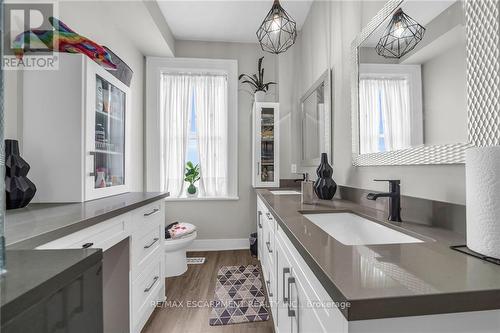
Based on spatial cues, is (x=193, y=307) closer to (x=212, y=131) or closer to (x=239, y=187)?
(x=239, y=187)

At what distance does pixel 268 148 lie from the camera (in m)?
2.98

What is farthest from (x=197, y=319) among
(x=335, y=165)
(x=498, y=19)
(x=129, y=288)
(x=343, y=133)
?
(x=498, y=19)

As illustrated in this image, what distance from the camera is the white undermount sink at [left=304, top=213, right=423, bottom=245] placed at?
1.10 meters

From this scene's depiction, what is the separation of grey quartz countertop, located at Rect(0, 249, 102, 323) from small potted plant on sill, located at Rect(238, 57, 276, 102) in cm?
276

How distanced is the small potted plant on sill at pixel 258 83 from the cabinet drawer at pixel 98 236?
2.20 metres

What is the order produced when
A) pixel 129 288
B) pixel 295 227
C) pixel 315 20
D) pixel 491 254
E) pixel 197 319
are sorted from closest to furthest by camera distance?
pixel 491 254 < pixel 295 227 < pixel 129 288 < pixel 197 319 < pixel 315 20

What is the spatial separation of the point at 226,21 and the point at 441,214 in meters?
2.89

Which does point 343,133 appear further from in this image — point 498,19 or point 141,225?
point 141,225

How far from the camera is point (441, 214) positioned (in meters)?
0.95

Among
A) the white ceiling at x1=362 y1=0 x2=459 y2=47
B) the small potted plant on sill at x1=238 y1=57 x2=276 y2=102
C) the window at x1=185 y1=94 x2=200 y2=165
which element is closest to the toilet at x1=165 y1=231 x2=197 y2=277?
the window at x1=185 y1=94 x2=200 y2=165

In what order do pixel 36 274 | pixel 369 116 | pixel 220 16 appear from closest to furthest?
pixel 36 274
pixel 369 116
pixel 220 16

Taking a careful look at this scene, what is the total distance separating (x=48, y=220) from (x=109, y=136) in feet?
3.10

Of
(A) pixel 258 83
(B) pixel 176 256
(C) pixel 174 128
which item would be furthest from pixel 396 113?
(C) pixel 174 128

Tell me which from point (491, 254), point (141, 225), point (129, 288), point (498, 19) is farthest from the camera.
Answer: point (141, 225)
